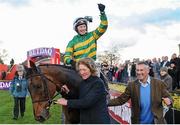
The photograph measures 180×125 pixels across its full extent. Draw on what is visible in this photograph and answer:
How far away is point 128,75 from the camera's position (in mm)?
26188

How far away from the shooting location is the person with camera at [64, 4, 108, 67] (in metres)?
8.15

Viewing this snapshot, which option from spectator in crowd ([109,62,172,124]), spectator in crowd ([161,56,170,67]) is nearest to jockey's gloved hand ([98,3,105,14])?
spectator in crowd ([109,62,172,124])

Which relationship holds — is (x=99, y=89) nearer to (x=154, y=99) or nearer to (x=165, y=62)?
(x=154, y=99)

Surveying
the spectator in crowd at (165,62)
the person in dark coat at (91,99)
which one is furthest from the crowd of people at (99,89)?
the spectator in crowd at (165,62)

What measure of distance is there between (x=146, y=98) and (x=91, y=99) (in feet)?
5.41

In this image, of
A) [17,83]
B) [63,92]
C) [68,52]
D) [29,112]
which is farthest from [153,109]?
[29,112]

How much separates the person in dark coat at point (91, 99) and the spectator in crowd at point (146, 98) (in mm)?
1345

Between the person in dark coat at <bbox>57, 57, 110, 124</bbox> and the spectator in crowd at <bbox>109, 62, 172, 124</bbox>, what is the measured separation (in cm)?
134

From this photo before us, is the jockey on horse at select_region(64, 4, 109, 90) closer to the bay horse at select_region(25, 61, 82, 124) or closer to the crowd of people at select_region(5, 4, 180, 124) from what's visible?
the crowd of people at select_region(5, 4, 180, 124)

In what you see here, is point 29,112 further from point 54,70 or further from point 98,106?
point 98,106

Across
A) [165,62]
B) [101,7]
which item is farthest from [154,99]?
[165,62]

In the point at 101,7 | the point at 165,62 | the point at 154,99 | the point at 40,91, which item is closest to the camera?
the point at 154,99

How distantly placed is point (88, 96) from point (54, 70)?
6.55 feet

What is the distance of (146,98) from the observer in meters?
7.09
